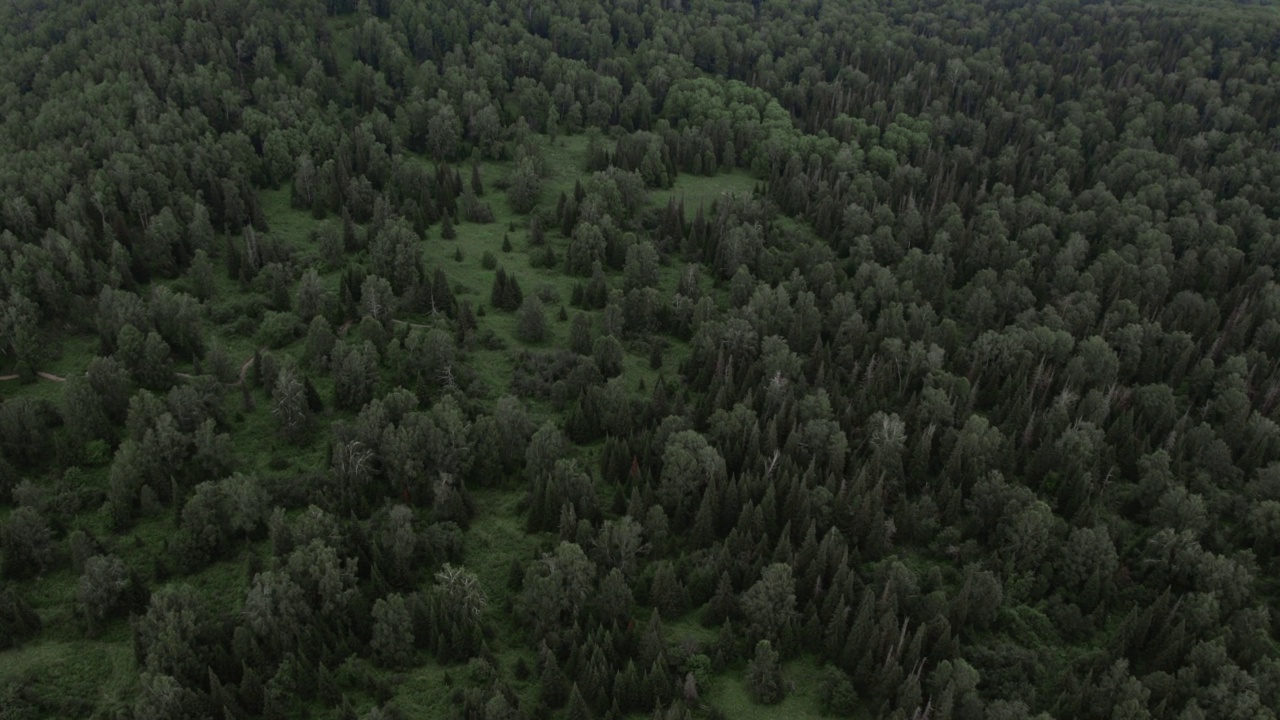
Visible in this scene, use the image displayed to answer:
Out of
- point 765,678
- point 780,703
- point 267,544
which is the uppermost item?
point 765,678

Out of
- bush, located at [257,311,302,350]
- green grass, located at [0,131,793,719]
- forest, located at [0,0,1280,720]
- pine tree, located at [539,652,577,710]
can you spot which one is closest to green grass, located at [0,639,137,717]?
green grass, located at [0,131,793,719]

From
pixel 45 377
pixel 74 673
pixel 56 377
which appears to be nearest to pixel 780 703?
pixel 74 673

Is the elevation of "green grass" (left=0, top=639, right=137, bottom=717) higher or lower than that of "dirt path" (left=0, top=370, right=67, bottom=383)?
lower

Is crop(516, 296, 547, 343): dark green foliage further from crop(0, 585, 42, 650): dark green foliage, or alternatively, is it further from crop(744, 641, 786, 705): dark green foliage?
crop(0, 585, 42, 650): dark green foliage

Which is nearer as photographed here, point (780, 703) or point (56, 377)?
point (780, 703)

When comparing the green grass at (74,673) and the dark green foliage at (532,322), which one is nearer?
the green grass at (74,673)

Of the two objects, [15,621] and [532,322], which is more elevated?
[532,322]

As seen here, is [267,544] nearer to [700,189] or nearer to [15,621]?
[15,621]

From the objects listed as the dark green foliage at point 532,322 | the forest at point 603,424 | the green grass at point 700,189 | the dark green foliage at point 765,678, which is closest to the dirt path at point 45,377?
the forest at point 603,424

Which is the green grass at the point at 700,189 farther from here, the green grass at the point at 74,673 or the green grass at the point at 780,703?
the green grass at the point at 74,673
